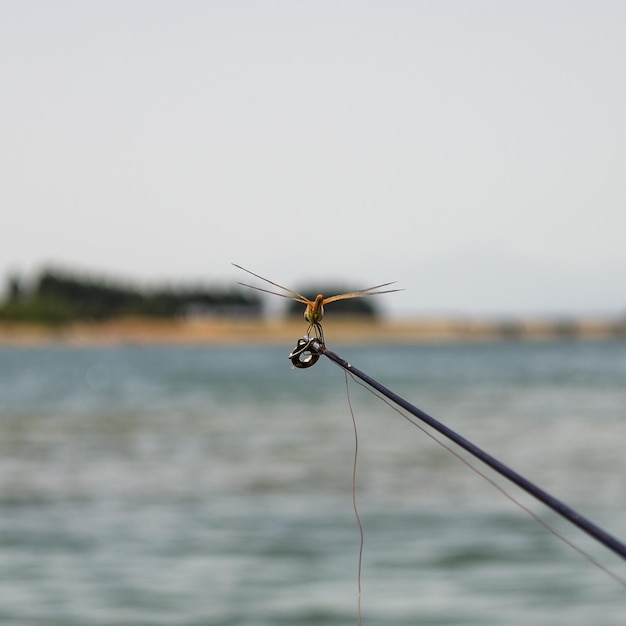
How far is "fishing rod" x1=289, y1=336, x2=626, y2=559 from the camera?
2654 mm

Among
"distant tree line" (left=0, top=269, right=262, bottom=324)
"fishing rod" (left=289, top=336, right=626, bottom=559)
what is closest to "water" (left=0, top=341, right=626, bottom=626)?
"fishing rod" (left=289, top=336, right=626, bottom=559)

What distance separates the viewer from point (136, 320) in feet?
530

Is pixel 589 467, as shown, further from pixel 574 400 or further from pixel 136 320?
pixel 136 320

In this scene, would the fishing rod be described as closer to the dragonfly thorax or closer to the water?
the dragonfly thorax

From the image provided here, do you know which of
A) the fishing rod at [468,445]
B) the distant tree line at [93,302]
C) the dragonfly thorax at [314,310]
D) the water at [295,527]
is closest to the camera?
the fishing rod at [468,445]

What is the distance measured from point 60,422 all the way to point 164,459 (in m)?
13.0

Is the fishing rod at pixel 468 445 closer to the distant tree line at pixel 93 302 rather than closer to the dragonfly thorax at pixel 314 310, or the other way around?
the dragonfly thorax at pixel 314 310

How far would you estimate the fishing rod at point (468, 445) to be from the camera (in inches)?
104

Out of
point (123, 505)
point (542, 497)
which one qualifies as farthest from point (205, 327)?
point (542, 497)

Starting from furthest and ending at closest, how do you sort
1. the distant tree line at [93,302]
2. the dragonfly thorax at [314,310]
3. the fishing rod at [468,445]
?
the distant tree line at [93,302], the dragonfly thorax at [314,310], the fishing rod at [468,445]

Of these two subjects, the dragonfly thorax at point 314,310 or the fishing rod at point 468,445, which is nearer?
the fishing rod at point 468,445

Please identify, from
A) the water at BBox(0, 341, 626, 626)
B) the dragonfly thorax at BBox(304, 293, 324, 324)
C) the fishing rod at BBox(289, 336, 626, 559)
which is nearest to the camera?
the fishing rod at BBox(289, 336, 626, 559)

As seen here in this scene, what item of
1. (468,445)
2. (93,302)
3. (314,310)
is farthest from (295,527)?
(93,302)

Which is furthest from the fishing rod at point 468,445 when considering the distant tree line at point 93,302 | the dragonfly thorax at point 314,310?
the distant tree line at point 93,302
